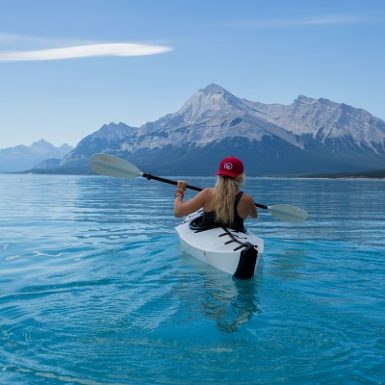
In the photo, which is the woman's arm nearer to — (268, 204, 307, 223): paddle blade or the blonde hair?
the blonde hair

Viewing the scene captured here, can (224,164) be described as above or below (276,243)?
above

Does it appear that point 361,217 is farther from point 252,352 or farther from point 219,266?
point 252,352

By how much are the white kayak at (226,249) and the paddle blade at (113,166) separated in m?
3.51

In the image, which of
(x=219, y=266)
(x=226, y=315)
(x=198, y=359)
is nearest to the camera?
(x=198, y=359)

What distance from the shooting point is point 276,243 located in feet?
50.0

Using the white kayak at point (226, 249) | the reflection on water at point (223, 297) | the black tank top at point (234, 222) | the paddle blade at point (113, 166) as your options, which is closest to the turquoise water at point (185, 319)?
the reflection on water at point (223, 297)

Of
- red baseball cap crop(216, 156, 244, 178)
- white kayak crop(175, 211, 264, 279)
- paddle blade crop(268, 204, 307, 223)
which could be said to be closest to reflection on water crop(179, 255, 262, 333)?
white kayak crop(175, 211, 264, 279)

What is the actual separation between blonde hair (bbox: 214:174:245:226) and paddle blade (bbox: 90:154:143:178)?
16.2 feet

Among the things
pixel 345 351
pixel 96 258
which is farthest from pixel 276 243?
pixel 345 351

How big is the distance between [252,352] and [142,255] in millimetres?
7218

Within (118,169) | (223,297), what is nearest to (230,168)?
(223,297)

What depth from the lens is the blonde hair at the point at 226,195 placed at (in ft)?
30.2

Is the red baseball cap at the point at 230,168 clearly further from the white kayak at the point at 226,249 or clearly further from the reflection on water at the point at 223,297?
the reflection on water at the point at 223,297

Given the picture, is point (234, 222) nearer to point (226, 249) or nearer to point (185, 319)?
point (226, 249)
